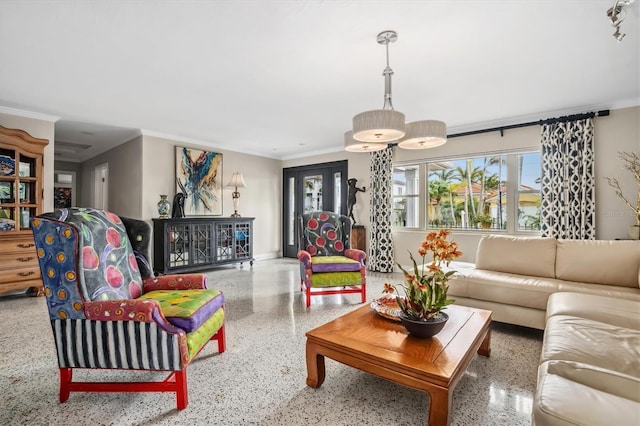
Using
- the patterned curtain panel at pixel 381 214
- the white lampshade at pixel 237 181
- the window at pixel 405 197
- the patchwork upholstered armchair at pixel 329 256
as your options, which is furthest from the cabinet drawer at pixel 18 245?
the window at pixel 405 197

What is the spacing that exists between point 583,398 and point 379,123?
176cm

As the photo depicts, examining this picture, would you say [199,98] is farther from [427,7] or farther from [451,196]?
[451,196]

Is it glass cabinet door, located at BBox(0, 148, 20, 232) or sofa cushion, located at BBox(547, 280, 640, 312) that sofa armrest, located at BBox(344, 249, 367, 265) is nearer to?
sofa cushion, located at BBox(547, 280, 640, 312)

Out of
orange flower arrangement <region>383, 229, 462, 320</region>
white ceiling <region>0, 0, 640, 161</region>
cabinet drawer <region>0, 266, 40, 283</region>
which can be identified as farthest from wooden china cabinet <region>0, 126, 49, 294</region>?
orange flower arrangement <region>383, 229, 462, 320</region>

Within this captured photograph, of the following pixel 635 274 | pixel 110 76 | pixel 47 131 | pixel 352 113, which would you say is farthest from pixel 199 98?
pixel 635 274

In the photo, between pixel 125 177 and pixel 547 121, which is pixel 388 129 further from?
pixel 125 177

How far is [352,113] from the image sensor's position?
4074 millimetres

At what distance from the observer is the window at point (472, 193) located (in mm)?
4352

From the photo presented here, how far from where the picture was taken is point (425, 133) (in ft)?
8.13

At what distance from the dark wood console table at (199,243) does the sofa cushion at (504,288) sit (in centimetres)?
401

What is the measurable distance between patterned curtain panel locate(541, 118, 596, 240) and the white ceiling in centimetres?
31

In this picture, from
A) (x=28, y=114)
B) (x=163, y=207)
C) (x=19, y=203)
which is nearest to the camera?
(x=19, y=203)

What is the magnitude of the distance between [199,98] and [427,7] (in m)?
2.62

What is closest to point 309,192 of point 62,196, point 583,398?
point 62,196
